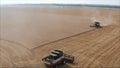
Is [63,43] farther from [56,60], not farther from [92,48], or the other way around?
[56,60]

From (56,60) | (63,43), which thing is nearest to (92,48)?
(63,43)

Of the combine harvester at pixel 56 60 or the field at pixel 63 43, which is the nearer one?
the combine harvester at pixel 56 60

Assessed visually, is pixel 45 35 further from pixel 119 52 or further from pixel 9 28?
pixel 119 52

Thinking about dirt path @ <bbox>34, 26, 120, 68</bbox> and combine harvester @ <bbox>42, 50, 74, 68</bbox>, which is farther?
dirt path @ <bbox>34, 26, 120, 68</bbox>

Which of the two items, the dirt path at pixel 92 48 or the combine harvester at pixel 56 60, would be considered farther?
the dirt path at pixel 92 48

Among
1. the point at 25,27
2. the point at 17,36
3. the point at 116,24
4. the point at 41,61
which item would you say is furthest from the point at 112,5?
the point at 41,61

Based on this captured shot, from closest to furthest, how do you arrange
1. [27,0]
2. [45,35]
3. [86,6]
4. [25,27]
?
[45,35] → [25,27] → [86,6] → [27,0]

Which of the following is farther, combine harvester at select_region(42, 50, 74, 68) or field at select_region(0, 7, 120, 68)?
field at select_region(0, 7, 120, 68)

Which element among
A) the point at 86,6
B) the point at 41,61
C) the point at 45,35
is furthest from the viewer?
the point at 86,6
